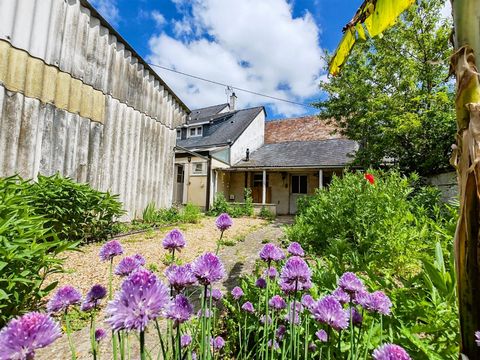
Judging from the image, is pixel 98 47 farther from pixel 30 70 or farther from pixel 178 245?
pixel 178 245

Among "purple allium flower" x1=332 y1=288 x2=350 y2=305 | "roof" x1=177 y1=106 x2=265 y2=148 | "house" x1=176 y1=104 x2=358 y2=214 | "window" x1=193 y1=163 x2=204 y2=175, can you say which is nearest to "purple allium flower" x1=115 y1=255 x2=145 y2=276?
"purple allium flower" x1=332 y1=288 x2=350 y2=305

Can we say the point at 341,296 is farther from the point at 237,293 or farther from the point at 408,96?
the point at 408,96

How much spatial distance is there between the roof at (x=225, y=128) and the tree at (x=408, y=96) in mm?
10164

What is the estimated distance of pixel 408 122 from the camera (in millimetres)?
7734

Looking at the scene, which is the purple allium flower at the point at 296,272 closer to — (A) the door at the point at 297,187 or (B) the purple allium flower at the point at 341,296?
(B) the purple allium flower at the point at 341,296

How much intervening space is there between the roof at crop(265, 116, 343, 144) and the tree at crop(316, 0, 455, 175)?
36.3ft

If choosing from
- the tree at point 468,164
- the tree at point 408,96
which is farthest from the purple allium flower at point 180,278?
the tree at point 408,96

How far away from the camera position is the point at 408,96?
31.2 feet

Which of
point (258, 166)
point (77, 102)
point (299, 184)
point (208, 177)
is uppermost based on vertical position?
point (258, 166)

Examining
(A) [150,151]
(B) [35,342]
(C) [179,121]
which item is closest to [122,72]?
(A) [150,151]

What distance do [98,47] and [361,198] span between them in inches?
296

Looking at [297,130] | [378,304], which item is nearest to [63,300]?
[378,304]

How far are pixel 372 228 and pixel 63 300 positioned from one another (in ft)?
13.1

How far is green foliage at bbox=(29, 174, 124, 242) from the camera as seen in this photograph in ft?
15.3
